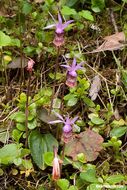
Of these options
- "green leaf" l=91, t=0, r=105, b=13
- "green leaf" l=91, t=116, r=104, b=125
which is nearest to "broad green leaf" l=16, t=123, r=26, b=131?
"green leaf" l=91, t=116, r=104, b=125

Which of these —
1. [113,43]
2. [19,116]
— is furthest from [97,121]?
[113,43]

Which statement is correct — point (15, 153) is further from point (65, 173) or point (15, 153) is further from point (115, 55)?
point (115, 55)

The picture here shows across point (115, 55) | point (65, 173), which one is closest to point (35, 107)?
point (65, 173)

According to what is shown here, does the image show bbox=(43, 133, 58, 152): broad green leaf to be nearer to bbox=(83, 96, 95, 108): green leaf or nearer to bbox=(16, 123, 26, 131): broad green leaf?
bbox=(16, 123, 26, 131): broad green leaf

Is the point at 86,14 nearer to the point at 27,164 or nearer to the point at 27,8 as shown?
the point at 27,8

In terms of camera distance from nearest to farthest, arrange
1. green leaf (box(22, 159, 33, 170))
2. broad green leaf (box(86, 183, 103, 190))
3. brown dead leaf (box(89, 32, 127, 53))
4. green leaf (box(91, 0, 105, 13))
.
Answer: broad green leaf (box(86, 183, 103, 190)), green leaf (box(22, 159, 33, 170)), brown dead leaf (box(89, 32, 127, 53)), green leaf (box(91, 0, 105, 13))

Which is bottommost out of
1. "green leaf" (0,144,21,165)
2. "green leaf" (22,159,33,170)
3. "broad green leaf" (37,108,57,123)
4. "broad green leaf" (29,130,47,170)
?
"green leaf" (22,159,33,170)
